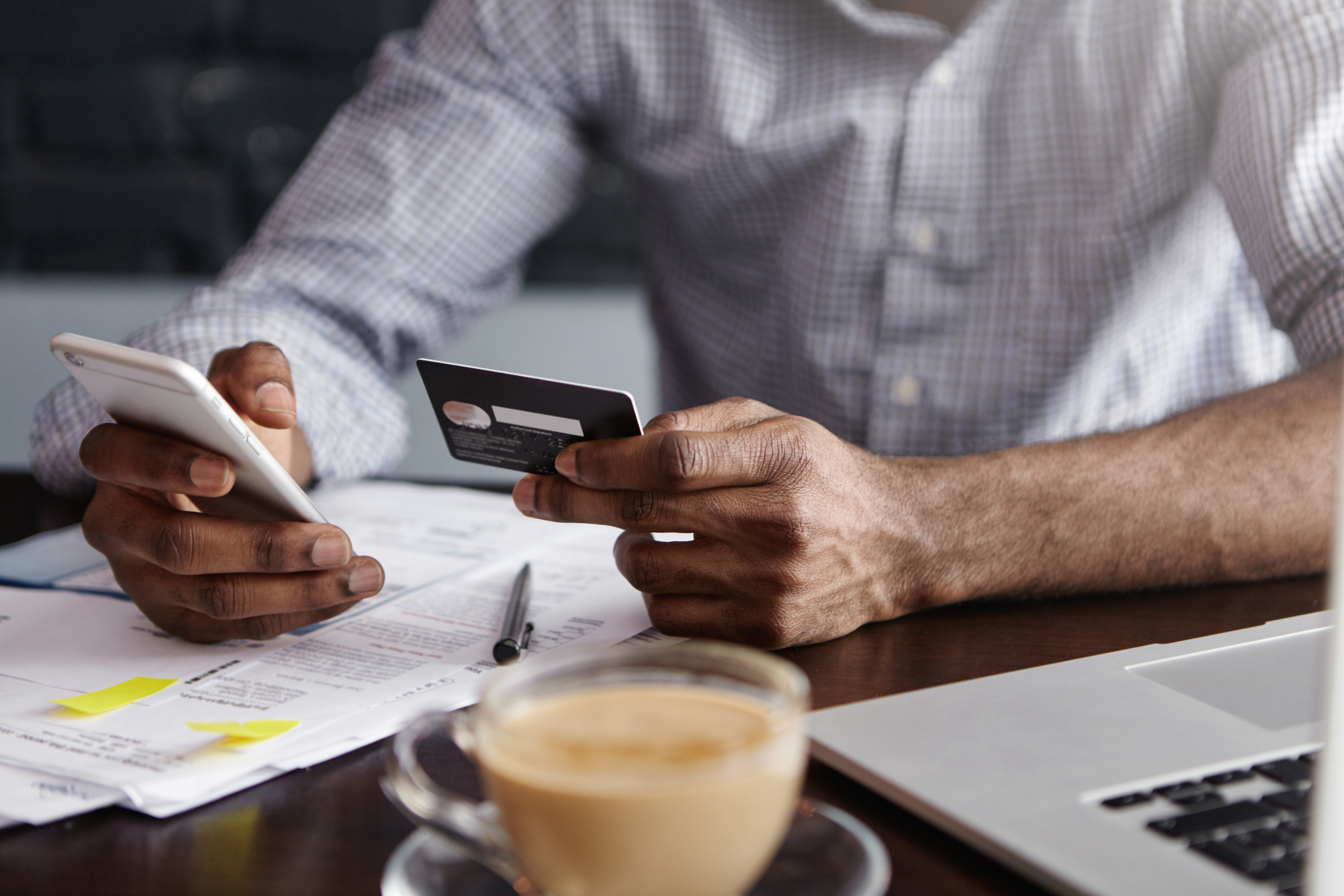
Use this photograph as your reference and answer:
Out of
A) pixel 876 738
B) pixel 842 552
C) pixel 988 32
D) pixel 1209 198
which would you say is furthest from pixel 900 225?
pixel 876 738

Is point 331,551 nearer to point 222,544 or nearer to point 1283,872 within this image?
point 222,544

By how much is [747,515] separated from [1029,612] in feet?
0.75

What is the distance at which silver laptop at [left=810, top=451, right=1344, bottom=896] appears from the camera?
362mm

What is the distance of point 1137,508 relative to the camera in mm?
779

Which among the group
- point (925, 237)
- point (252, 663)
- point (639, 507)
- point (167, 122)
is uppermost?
point (167, 122)

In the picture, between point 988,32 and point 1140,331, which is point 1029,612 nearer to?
point 1140,331

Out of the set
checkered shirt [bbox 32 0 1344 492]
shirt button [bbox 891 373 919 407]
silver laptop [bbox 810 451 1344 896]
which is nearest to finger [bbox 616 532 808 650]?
silver laptop [bbox 810 451 1344 896]

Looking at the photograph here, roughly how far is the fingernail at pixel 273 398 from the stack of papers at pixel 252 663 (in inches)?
5.7

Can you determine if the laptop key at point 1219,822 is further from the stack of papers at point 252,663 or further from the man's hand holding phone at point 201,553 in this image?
the man's hand holding phone at point 201,553

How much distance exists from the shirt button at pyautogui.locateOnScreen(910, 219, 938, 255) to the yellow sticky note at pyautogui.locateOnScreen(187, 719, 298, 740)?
2.92ft

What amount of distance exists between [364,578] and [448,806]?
31 cm

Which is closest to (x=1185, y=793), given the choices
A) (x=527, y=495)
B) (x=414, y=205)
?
(x=527, y=495)

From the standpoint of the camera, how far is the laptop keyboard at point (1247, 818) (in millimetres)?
367

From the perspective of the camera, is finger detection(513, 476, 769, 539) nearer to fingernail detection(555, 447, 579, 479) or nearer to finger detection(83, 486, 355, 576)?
fingernail detection(555, 447, 579, 479)
